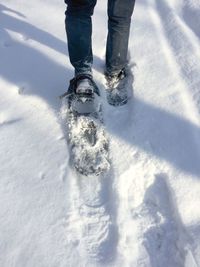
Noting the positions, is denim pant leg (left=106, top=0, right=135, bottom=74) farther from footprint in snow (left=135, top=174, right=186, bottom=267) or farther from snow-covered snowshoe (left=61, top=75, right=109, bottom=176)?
footprint in snow (left=135, top=174, right=186, bottom=267)

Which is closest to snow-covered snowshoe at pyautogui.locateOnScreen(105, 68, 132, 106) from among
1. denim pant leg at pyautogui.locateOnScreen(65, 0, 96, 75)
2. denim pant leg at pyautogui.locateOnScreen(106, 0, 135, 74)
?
denim pant leg at pyautogui.locateOnScreen(106, 0, 135, 74)

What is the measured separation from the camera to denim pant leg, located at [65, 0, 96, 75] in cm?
188

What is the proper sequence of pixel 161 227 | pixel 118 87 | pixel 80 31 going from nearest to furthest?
1. pixel 161 227
2. pixel 80 31
3. pixel 118 87

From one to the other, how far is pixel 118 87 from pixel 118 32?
1.09 ft

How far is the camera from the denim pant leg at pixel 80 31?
1.88 meters

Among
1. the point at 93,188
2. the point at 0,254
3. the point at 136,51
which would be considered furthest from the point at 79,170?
the point at 136,51

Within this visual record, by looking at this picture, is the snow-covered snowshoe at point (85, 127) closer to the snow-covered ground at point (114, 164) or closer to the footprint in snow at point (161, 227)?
the snow-covered ground at point (114, 164)

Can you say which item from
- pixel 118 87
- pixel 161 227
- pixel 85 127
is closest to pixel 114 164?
pixel 85 127

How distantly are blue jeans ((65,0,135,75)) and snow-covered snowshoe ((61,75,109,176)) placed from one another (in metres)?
0.11

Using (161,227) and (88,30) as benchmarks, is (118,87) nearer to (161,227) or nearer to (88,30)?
(88,30)

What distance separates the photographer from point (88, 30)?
1.98 metres

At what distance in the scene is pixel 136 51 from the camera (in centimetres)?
248

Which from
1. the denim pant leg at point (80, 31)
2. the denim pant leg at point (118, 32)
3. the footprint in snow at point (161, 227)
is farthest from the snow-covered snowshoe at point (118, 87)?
the footprint in snow at point (161, 227)

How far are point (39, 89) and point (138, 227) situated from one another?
1089mm
